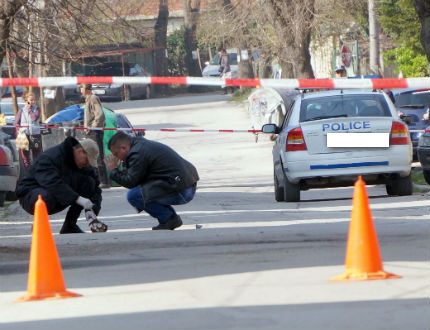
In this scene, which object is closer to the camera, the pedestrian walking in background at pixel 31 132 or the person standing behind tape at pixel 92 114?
the person standing behind tape at pixel 92 114

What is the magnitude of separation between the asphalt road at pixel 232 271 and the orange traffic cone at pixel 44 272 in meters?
0.12

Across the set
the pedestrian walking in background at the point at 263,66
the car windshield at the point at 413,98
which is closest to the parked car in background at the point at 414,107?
the car windshield at the point at 413,98

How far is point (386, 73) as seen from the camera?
167ft

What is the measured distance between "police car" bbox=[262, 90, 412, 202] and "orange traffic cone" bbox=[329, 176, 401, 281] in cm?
620

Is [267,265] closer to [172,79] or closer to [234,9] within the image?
[172,79]

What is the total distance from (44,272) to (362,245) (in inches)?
84.3

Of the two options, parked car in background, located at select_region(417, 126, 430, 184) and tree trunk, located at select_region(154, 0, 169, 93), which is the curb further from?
tree trunk, located at select_region(154, 0, 169, 93)

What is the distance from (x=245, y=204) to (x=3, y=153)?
3540 millimetres

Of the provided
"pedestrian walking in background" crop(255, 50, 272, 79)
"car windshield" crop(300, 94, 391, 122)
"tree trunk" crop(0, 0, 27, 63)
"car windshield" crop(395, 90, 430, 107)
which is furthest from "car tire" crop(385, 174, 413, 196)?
"pedestrian walking in background" crop(255, 50, 272, 79)

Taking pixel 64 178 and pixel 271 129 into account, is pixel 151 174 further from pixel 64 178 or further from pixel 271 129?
pixel 271 129

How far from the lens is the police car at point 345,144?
13453 mm

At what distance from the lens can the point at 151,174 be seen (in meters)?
11.5

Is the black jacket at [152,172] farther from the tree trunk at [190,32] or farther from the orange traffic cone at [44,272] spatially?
the tree trunk at [190,32]

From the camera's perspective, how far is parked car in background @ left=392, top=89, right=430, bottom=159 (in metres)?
20.8
